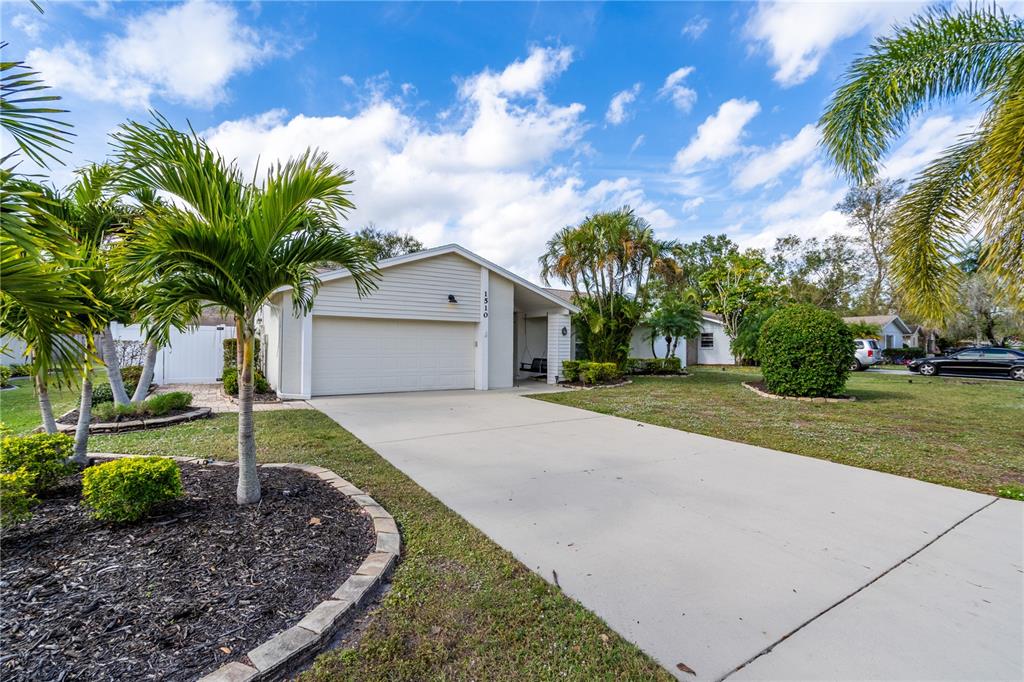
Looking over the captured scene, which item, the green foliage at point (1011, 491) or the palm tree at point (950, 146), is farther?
the palm tree at point (950, 146)

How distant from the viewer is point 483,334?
12.8m

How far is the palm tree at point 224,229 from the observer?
303 centimetres

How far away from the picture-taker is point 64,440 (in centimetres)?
372

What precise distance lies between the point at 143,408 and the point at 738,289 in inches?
931

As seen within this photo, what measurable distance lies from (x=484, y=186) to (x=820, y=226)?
34480mm

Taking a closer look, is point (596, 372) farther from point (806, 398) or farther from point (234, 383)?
point (234, 383)

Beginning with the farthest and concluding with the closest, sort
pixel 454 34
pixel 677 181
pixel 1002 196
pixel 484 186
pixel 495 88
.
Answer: pixel 484 186, pixel 677 181, pixel 495 88, pixel 454 34, pixel 1002 196

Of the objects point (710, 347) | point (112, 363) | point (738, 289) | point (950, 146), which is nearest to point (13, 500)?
point (112, 363)

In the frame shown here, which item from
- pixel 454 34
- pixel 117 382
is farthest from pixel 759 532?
pixel 454 34

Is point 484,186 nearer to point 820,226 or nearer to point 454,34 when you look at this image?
point 454,34

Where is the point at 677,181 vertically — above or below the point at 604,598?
above

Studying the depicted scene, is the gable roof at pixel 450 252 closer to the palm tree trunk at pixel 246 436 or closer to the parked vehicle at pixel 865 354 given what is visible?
the palm tree trunk at pixel 246 436

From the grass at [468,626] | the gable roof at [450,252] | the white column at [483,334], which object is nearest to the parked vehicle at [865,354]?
the gable roof at [450,252]

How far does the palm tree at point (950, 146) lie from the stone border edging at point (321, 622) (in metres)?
6.64
